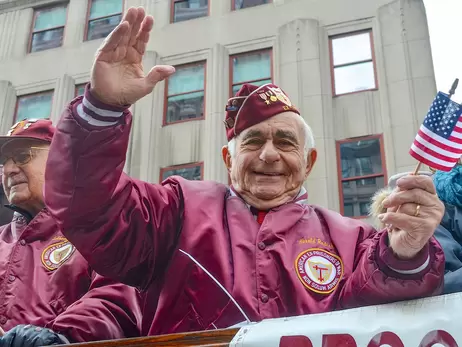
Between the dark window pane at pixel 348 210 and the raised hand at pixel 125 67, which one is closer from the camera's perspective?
the raised hand at pixel 125 67

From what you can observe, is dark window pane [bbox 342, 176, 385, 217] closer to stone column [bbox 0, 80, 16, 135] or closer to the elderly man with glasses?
the elderly man with glasses

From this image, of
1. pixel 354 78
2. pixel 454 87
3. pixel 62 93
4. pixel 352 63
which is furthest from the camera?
pixel 62 93

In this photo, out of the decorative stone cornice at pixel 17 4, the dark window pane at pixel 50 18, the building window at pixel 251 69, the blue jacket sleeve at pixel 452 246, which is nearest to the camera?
the blue jacket sleeve at pixel 452 246

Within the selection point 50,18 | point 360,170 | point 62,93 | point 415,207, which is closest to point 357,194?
point 360,170

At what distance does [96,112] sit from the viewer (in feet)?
5.94

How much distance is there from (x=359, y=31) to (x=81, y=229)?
26.3ft

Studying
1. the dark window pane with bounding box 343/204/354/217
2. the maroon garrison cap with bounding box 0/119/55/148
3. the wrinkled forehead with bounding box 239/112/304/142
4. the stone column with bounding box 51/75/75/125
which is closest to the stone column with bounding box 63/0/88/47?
the stone column with bounding box 51/75/75/125

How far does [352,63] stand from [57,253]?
7.05m

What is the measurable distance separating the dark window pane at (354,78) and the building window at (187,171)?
2388mm

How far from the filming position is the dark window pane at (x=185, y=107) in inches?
373

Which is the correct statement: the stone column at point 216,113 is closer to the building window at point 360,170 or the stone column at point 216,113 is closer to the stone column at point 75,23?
the building window at point 360,170

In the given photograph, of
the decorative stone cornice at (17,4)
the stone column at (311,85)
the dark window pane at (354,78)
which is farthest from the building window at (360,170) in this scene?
the decorative stone cornice at (17,4)

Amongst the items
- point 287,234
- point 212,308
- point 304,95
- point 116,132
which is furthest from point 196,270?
point 304,95

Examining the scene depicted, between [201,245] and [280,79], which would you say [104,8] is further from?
[201,245]
